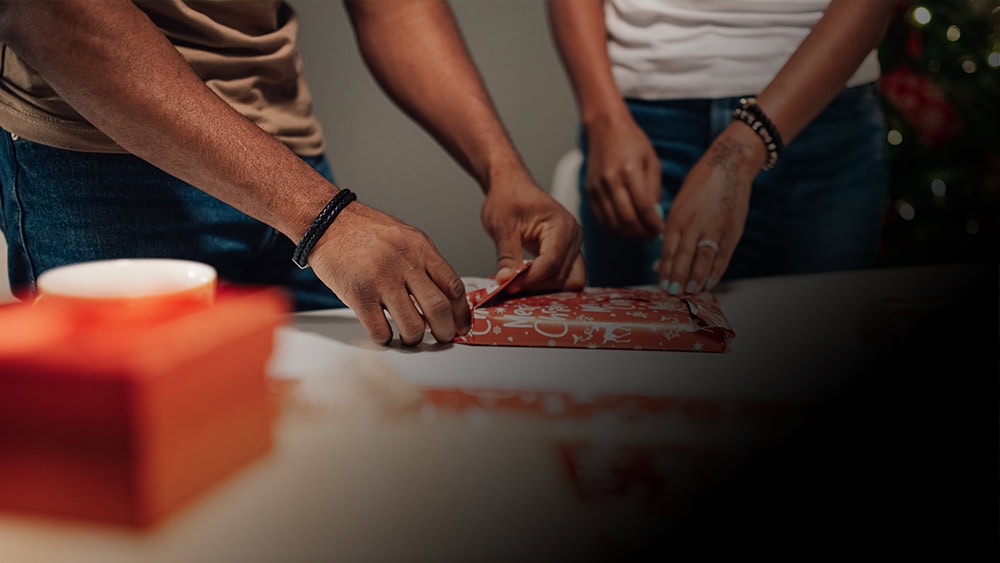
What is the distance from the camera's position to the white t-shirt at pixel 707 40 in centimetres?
94

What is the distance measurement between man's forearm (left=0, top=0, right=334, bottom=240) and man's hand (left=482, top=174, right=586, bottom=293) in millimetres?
224

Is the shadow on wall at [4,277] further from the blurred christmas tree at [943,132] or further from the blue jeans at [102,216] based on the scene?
Result: the blurred christmas tree at [943,132]

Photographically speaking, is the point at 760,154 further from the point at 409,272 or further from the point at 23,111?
the point at 23,111

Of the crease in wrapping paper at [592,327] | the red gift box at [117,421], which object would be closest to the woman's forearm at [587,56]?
the crease in wrapping paper at [592,327]

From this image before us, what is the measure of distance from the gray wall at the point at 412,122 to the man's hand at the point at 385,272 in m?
0.14

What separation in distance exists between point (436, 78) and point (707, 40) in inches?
11.9

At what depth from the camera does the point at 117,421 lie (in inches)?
23.0

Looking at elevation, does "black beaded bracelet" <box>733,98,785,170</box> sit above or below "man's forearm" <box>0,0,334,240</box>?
below

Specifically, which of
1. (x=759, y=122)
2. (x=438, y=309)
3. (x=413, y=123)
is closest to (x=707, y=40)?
(x=759, y=122)

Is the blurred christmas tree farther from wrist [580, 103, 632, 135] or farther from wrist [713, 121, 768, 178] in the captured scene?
wrist [580, 103, 632, 135]

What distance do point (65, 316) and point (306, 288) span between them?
0.94 ft

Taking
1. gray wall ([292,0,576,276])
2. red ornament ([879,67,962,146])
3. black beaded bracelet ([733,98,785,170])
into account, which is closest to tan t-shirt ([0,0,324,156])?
gray wall ([292,0,576,276])

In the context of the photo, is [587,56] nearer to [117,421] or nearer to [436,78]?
[436,78]

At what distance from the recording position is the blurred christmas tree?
1.03m
